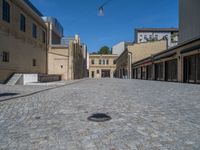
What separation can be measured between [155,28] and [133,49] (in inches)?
1320

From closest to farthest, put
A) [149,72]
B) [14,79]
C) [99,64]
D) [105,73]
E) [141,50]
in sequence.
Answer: [14,79] → [149,72] → [141,50] → [99,64] → [105,73]

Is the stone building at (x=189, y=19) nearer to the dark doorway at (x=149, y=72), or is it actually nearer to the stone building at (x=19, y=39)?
the dark doorway at (x=149, y=72)

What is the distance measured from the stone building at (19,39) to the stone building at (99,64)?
Answer: 45521 mm

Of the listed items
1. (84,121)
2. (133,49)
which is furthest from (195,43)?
(133,49)

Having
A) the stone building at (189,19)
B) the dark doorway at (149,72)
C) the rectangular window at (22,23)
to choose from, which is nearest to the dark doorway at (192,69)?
the stone building at (189,19)

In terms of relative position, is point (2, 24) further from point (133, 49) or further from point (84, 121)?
point (133, 49)

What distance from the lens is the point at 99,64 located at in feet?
258

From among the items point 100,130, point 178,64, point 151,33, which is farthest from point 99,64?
point 100,130

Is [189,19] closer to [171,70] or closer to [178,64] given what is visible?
[171,70]

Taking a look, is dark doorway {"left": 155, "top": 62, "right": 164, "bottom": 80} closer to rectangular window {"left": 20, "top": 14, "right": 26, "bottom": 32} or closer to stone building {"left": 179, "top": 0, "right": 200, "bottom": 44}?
stone building {"left": 179, "top": 0, "right": 200, "bottom": 44}

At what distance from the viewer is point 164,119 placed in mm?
5969

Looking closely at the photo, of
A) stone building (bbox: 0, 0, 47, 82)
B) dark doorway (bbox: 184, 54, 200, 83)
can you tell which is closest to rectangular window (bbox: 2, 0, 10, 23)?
stone building (bbox: 0, 0, 47, 82)

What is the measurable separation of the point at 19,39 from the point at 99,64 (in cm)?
5491

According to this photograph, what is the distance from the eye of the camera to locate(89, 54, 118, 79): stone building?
78312 millimetres
